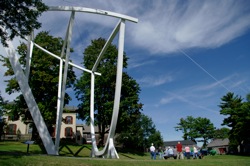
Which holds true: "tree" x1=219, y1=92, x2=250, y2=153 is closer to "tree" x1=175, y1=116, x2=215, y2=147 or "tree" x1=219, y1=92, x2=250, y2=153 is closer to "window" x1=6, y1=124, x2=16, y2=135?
"tree" x1=175, y1=116, x2=215, y2=147

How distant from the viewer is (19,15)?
12398mm

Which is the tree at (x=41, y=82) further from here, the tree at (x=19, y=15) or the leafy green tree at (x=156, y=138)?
the leafy green tree at (x=156, y=138)

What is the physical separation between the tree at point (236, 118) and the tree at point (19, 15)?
126 ft

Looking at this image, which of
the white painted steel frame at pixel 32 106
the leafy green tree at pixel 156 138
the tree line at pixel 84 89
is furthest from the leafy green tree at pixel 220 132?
the white painted steel frame at pixel 32 106

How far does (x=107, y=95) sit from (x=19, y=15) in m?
23.2

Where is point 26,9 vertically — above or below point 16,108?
above

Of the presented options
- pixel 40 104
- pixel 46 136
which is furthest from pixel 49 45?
pixel 46 136

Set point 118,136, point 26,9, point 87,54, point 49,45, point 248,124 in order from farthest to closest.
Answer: point 118,136, point 248,124, point 87,54, point 49,45, point 26,9

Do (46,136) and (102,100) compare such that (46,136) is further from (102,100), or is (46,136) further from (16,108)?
(102,100)

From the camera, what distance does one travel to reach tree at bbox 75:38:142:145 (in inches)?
1352

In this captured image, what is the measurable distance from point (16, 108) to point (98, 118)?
10.7m

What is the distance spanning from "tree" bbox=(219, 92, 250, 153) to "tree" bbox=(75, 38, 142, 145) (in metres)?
20.0

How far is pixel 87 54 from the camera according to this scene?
38.0 metres

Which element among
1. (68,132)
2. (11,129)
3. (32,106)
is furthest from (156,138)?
(32,106)
